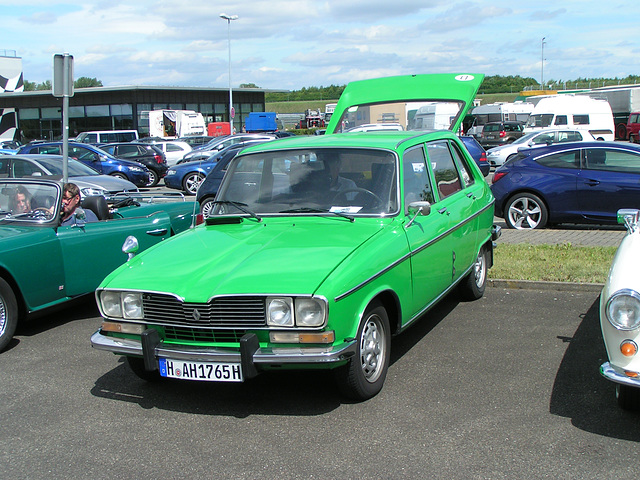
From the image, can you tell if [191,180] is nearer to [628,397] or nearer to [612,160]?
[612,160]

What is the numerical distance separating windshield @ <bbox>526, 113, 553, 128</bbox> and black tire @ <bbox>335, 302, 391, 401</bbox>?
31896 mm

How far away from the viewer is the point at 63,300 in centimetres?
673

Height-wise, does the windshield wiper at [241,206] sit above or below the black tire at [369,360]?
above

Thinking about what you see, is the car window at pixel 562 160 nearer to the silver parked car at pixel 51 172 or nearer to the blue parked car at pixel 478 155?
the blue parked car at pixel 478 155

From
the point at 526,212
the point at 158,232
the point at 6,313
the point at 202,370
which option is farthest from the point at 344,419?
the point at 526,212

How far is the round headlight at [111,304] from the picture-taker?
4.74m

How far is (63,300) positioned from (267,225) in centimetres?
252

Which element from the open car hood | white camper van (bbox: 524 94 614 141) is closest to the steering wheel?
the open car hood

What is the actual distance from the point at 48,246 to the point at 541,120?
1260 inches

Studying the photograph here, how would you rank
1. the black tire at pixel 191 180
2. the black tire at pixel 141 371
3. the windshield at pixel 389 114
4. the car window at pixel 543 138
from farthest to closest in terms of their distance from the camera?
1. the car window at pixel 543 138
2. the black tire at pixel 191 180
3. the windshield at pixel 389 114
4. the black tire at pixel 141 371

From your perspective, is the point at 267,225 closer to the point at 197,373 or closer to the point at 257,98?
the point at 197,373

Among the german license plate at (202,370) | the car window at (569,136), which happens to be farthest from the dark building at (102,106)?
the german license plate at (202,370)

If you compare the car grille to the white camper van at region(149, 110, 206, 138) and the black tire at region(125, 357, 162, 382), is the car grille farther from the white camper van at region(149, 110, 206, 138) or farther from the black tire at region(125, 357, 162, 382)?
the white camper van at region(149, 110, 206, 138)

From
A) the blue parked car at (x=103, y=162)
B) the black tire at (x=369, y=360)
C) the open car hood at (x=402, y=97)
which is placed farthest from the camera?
the blue parked car at (x=103, y=162)
